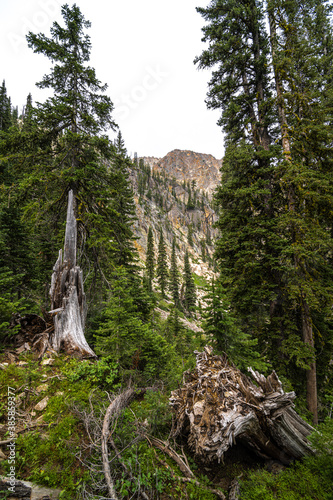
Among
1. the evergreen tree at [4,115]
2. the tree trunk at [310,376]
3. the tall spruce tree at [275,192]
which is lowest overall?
the tree trunk at [310,376]

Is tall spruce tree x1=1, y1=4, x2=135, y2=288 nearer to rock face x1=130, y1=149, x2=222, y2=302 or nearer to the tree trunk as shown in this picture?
the tree trunk

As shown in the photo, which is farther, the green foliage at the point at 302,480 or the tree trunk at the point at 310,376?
the tree trunk at the point at 310,376

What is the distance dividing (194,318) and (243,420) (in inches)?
178

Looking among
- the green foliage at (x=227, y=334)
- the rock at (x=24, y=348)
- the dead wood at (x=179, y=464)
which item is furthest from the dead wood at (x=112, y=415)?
the rock at (x=24, y=348)

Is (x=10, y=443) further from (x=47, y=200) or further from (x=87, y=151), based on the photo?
(x=87, y=151)

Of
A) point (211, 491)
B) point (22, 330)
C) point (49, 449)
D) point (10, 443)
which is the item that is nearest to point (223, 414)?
point (211, 491)

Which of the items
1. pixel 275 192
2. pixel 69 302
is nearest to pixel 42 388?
pixel 69 302

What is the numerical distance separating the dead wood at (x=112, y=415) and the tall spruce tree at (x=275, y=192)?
417cm

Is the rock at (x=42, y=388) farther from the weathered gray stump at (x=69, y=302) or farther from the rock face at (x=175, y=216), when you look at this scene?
the rock face at (x=175, y=216)

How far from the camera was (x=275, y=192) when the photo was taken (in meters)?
8.14

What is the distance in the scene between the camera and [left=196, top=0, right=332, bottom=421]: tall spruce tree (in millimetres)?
6531

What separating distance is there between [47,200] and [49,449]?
7194 millimetres

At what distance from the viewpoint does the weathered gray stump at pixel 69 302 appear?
6231 millimetres

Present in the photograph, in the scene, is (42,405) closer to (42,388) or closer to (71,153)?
(42,388)
